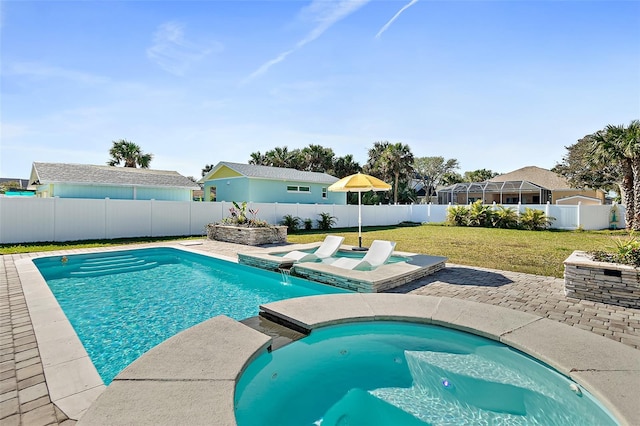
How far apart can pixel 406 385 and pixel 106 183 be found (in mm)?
22719

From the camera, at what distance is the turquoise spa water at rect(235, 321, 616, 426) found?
2818mm

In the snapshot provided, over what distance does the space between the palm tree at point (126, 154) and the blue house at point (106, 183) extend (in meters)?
8.72

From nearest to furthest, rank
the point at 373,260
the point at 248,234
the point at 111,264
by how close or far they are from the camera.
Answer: the point at 373,260 < the point at 111,264 < the point at 248,234

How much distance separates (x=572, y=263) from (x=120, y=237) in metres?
16.9

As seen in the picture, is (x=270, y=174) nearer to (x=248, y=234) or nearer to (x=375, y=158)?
(x=248, y=234)

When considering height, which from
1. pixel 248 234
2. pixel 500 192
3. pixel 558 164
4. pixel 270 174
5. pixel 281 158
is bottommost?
pixel 248 234

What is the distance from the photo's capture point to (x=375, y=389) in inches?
130

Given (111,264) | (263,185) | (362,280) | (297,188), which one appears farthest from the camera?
(297,188)

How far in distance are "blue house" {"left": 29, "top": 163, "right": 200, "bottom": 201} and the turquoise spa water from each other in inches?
839

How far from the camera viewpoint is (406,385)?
11.1 feet

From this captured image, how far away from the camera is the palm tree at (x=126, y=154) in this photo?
31.9m

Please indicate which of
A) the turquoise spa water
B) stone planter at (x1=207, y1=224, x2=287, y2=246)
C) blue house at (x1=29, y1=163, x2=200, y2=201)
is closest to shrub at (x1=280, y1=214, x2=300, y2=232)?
stone planter at (x1=207, y1=224, x2=287, y2=246)

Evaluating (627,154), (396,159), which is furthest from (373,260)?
(396,159)

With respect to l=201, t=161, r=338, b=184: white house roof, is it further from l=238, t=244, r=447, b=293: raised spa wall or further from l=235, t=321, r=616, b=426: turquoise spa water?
l=235, t=321, r=616, b=426: turquoise spa water
